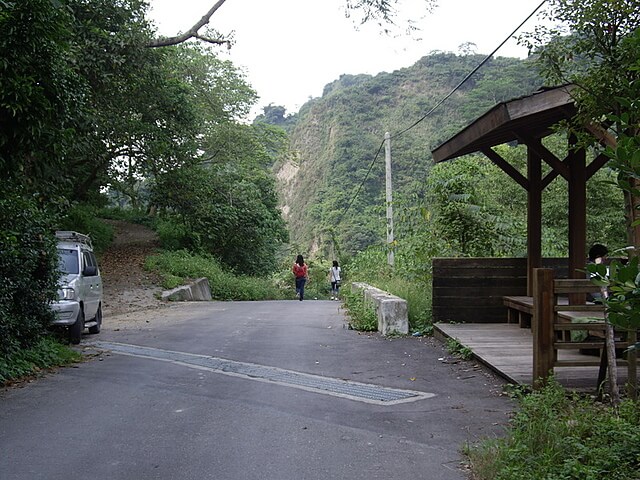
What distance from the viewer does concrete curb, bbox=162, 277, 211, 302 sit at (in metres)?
23.5

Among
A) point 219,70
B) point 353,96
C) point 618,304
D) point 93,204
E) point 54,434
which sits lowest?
point 54,434

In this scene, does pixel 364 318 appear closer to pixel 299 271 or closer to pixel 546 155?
pixel 546 155

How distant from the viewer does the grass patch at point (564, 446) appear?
4453mm

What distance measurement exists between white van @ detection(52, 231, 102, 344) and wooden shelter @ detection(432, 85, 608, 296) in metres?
7.08

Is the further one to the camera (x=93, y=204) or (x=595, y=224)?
(x=93, y=204)

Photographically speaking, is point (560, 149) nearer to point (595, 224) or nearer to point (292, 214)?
point (595, 224)

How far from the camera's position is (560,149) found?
2334cm

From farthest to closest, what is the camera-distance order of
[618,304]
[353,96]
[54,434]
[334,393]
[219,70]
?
[353,96] → [219,70] → [334,393] → [54,434] → [618,304]

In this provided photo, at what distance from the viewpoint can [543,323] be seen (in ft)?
22.8

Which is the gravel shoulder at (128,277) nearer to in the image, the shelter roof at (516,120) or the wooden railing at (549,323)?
the shelter roof at (516,120)

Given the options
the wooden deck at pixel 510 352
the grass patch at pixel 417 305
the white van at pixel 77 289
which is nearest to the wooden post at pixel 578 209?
the wooden deck at pixel 510 352

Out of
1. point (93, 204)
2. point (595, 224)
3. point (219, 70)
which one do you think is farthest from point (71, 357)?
point (219, 70)

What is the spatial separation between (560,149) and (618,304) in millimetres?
21449

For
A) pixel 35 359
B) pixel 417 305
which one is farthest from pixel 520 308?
pixel 35 359
